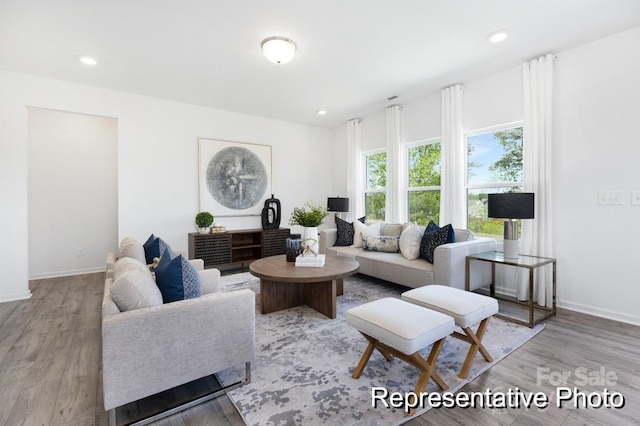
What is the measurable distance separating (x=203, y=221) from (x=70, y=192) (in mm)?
2317

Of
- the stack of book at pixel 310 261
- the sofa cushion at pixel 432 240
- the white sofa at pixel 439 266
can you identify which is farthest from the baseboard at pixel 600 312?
the stack of book at pixel 310 261

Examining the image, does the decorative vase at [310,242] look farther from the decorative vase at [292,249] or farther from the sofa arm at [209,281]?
the sofa arm at [209,281]

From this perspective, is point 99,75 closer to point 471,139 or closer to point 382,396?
point 382,396

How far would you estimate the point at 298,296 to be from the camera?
3324 mm

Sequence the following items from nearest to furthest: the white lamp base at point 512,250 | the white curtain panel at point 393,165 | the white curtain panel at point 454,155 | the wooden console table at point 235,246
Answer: the white lamp base at point 512,250, the white curtain panel at point 454,155, the wooden console table at point 235,246, the white curtain panel at point 393,165

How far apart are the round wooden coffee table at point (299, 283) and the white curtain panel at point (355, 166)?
7.95ft

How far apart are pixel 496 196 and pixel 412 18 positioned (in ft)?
6.35

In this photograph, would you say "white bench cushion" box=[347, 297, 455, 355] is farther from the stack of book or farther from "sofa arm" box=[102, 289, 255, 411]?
the stack of book

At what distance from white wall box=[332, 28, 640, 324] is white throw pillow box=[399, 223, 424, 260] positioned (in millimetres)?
1451

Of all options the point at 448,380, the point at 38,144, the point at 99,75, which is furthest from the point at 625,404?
the point at 38,144

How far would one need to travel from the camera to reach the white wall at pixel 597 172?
2.79 metres

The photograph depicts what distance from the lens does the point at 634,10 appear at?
2.48 m

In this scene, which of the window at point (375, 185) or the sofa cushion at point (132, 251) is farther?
the window at point (375, 185)

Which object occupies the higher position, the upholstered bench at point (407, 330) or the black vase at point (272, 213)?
the black vase at point (272, 213)
